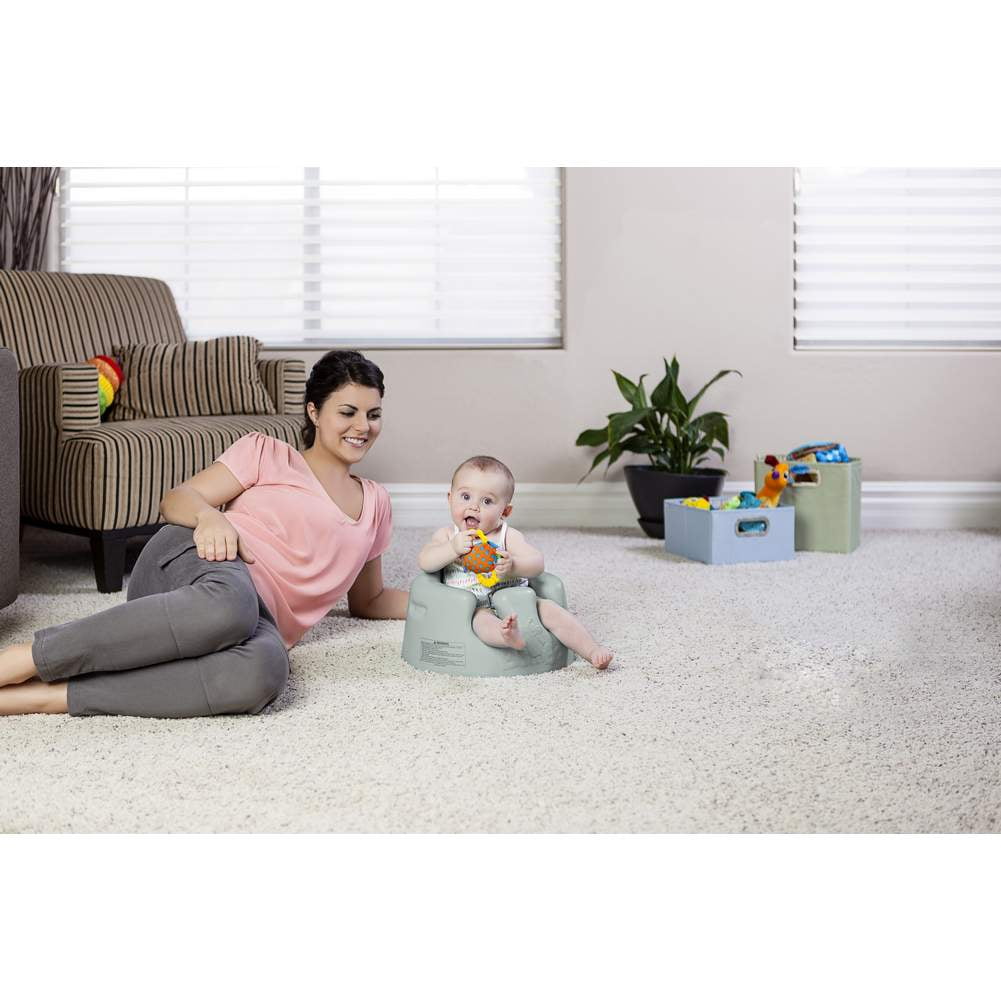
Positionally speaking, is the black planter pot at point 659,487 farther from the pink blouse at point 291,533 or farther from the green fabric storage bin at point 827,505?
the pink blouse at point 291,533

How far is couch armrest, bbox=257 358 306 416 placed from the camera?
131 inches

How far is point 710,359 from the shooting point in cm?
396

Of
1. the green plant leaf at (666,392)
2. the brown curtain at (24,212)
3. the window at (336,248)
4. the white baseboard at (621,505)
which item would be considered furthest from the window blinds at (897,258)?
the brown curtain at (24,212)

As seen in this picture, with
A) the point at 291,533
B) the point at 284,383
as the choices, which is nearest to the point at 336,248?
the point at 284,383

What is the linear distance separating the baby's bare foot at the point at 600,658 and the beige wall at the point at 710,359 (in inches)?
84.4

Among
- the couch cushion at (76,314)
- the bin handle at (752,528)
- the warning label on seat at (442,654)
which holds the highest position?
the couch cushion at (76,314)

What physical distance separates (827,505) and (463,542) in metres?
1.71

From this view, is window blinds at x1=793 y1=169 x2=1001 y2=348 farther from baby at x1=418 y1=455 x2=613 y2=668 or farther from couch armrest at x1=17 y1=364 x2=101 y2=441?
couch armrest at x1=17 y1=364 x2=101 y2=441

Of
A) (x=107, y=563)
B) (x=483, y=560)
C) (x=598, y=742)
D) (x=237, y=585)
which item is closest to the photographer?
(x=598, y=742)

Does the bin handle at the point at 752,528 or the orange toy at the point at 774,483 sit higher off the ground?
the orange toy at the point at 774,483

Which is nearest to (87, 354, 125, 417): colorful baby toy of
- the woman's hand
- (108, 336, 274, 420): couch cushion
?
(108, 336, 274, 420): couch cushion

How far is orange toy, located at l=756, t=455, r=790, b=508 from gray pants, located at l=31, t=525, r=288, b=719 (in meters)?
1.98

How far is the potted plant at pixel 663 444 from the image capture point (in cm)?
358

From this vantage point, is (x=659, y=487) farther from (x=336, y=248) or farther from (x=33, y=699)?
(x=33, y=699)
